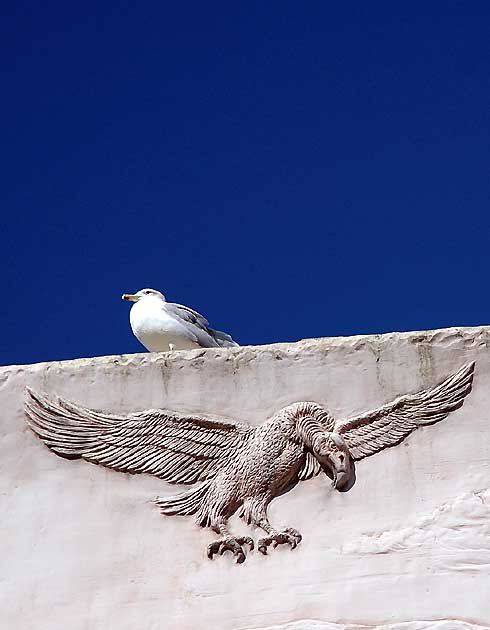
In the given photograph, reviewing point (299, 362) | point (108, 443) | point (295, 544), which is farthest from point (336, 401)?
point (108, 443)

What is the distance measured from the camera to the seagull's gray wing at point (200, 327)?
6680 mm

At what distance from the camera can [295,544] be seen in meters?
5.85

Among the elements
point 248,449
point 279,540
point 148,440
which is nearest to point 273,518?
point 279,540

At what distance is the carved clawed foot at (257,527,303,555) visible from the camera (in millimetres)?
5844

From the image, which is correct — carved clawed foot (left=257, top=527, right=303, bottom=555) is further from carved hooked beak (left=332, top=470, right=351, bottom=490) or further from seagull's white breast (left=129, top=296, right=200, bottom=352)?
seagull's white breast (left=129, top=296, right=200, bottom=352)

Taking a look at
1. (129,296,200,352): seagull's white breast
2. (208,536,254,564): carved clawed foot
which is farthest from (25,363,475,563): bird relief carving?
(129,296,200,352): seagull's white breast

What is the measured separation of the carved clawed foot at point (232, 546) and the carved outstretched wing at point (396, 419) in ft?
2.10

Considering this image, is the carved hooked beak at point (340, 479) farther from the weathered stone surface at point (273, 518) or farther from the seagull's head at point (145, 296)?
the seagull's head at point (145, 296)

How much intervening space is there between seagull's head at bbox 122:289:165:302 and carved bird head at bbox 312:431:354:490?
1.46 m

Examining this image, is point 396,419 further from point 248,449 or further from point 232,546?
point 232,546

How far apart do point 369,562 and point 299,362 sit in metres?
1.04

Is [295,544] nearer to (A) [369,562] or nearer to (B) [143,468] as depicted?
(A) [369,562]

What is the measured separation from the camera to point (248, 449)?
6.03 meters

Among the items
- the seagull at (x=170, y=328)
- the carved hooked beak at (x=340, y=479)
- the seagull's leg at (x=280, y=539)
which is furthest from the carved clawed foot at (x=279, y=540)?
the seagull at (x=170, y=328)
